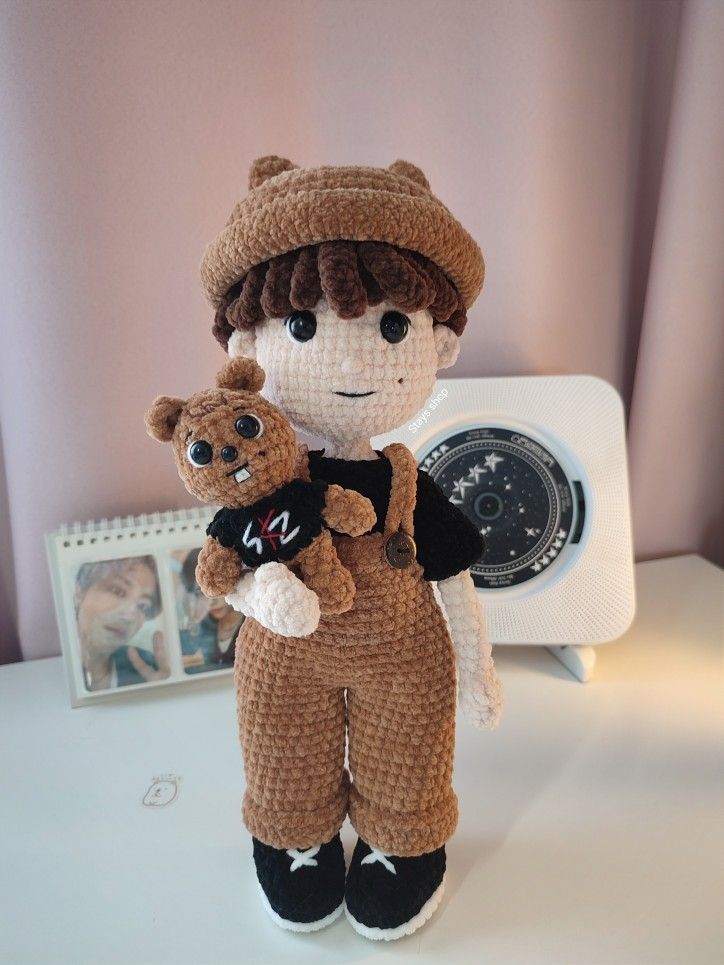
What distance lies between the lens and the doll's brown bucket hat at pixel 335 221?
386mm

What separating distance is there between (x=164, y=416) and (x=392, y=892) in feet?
1.09

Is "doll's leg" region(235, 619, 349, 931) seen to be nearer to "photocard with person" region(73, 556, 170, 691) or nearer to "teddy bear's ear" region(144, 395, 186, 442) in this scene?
"teddy bear's ear" region(144, 395, 186, 442)

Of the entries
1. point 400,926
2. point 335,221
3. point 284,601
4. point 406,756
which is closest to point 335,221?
point 335,221

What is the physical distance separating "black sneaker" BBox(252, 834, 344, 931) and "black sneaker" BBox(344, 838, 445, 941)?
1cm

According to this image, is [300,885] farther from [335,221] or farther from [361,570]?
[335,221]

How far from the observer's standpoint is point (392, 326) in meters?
0.42

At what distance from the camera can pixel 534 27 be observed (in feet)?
2.28

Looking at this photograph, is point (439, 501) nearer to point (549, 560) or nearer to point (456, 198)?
point (549, 560)

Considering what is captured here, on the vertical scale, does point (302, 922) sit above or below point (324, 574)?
below

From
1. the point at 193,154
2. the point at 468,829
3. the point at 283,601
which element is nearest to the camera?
the point at 283,601

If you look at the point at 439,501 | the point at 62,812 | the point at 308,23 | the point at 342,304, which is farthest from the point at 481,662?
the point at 308,23

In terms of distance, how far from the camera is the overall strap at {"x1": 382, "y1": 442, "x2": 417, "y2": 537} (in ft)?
1.40

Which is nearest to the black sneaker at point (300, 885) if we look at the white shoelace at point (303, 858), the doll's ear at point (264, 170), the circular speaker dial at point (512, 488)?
the white shoelace at point (303, 858)

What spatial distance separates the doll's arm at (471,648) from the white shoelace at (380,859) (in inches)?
4.2
